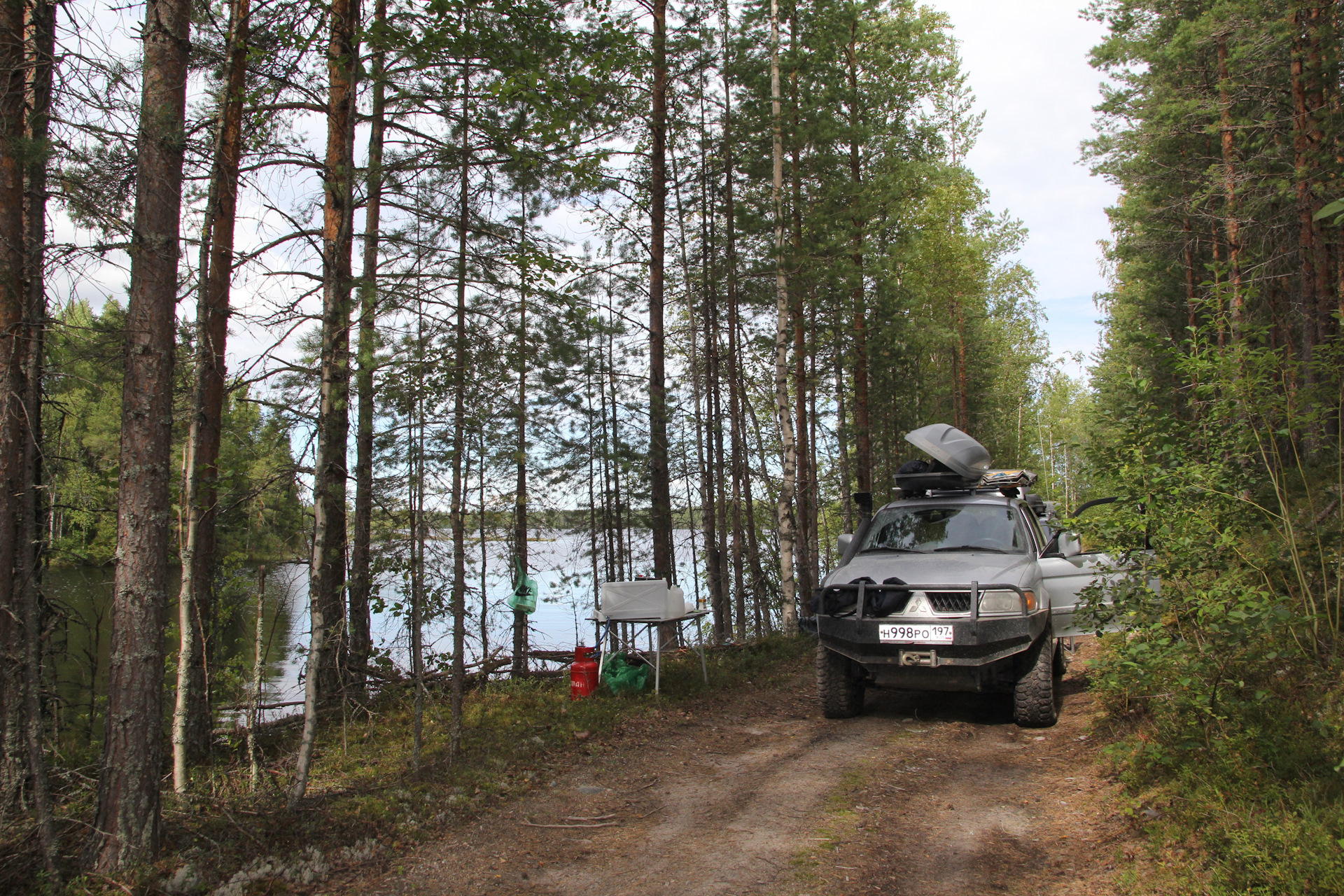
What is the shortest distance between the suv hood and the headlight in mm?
89

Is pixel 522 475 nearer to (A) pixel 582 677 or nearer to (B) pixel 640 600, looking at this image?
(A) pixel 582 677

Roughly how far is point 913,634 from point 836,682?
1158 millimetres

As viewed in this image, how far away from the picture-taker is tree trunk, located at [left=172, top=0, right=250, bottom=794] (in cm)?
500

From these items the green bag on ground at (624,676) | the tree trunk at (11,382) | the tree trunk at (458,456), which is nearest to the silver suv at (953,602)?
the green bag on ground at (624,676)

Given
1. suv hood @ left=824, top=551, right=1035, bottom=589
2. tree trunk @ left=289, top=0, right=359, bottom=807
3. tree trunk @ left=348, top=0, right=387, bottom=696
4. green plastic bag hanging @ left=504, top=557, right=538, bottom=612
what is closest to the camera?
tree trunk @ left=289, top=0, right=359, bottom=807

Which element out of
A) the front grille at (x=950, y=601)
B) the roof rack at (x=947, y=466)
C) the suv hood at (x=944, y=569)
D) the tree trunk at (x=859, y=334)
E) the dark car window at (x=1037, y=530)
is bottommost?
the front grille at (x=950, y=601)

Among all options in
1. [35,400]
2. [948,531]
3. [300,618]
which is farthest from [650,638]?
[35,400]

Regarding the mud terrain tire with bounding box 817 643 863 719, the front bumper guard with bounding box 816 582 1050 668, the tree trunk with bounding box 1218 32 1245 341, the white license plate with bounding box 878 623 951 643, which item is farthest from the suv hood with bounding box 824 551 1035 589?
the tree trunk with bounding box 1218 32 1245 341

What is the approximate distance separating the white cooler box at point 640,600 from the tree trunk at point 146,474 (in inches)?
171

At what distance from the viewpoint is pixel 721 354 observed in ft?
52.0

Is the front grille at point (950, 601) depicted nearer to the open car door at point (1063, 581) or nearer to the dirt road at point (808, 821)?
the open car door at point (1063, 581)

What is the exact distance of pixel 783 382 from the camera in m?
12.3

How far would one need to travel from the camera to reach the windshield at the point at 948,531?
722cm

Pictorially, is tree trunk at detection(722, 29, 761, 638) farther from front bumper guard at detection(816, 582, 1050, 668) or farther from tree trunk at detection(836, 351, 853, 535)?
front bumper guard at detection(816, 582, 1050, 668)
